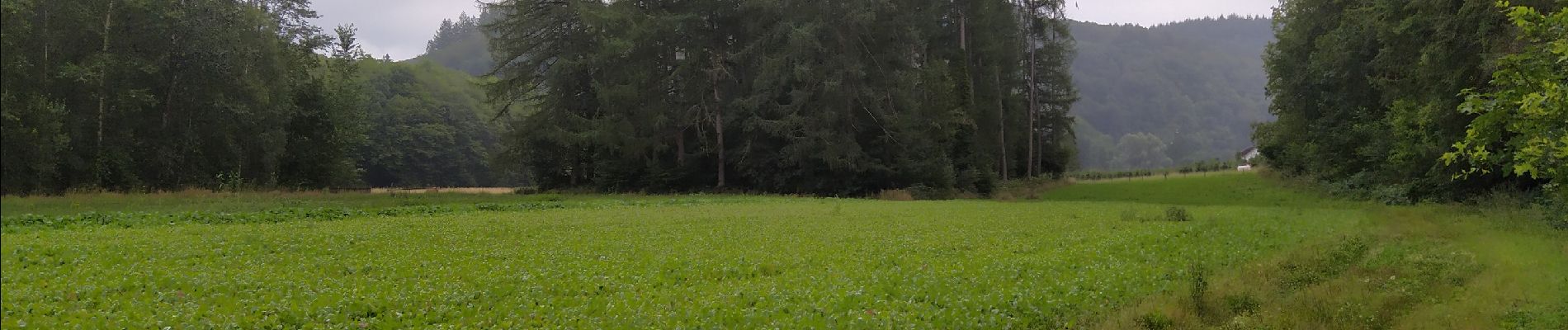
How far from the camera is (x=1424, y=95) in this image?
2722 centimetres

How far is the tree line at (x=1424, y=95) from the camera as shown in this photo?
1108 cm

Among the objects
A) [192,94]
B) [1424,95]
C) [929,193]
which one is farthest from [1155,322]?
[192,94]

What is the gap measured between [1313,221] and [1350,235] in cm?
405

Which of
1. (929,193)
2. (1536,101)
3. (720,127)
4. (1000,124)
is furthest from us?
(1000,124)

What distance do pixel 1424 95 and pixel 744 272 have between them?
27.8 metres

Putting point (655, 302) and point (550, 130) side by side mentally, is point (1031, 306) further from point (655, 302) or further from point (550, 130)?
point (550, 130)

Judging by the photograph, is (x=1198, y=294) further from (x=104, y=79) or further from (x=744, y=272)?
(x=104, y=79)

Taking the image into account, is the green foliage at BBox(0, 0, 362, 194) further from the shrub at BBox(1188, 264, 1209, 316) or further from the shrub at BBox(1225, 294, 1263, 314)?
the shrub at BBox(1225, 294, 1263, 314)

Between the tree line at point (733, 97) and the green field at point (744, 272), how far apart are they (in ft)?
72.9

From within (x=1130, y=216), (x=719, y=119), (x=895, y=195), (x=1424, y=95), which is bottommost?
(x=1130, y=216)

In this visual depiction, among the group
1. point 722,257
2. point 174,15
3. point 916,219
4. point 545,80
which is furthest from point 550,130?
point 722,257

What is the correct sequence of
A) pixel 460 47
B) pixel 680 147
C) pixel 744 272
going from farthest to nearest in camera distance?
pixel 460 47 → pixel 680 147 → pixel 744 272

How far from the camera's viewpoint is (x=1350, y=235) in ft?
60.5

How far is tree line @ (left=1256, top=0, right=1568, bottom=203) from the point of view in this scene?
11.1m
